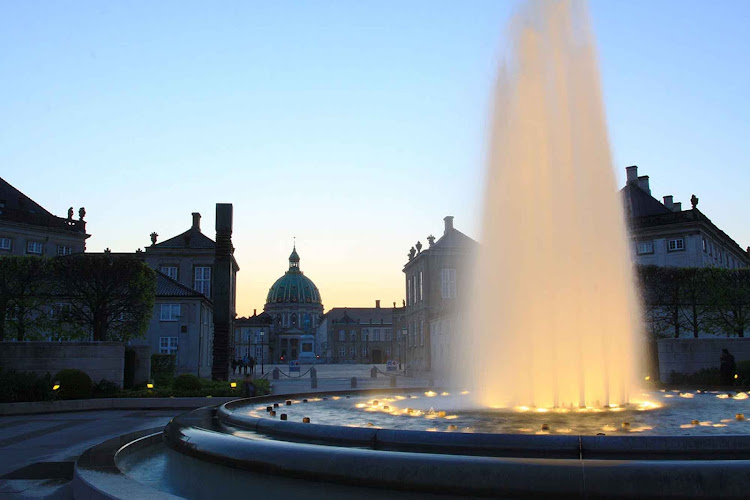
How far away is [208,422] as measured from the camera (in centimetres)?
980

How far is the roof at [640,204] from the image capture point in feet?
186

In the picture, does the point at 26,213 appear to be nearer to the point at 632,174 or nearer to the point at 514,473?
the point at 632,174

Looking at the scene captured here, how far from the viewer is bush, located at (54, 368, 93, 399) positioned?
2183 cm

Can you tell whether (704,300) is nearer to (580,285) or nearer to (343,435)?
(580,285)

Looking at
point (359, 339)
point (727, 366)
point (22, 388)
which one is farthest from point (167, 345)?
point (359, 339)

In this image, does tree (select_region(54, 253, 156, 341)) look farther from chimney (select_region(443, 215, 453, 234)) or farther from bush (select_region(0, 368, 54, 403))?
chimney (select_region(443, 215, 453, 234))

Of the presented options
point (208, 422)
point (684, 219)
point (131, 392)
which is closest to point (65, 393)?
point (131, 392)

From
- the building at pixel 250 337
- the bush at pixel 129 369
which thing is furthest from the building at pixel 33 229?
the building at pixel 250 337

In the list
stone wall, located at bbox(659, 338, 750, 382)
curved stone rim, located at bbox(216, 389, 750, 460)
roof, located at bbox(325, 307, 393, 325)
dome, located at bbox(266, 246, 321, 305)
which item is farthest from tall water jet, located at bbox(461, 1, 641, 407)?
dome, located at bbox(266, 246, 321, 305)

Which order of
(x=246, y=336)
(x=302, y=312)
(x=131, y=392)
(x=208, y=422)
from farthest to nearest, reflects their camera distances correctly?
(x=302, y=312), (x=246, y=336), (x=131, y=392), (x=208, y=422)

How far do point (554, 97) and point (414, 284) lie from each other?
177 feet

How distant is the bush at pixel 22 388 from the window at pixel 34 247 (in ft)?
147

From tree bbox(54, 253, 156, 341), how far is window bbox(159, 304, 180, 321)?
1903 cm

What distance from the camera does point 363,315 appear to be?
169m
